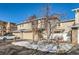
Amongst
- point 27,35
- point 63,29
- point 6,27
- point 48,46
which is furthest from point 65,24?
point 6,27

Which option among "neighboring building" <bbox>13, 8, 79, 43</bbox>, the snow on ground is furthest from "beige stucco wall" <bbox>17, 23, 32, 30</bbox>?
the snow on ground

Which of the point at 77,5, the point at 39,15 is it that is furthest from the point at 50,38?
the point at 77,5

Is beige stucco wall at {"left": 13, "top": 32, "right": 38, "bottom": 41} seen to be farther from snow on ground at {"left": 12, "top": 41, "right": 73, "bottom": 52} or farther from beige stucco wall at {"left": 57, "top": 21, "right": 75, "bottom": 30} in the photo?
beige stucco wall at {"left": 57, "top": 21, "right": 75, "bottom": 30}

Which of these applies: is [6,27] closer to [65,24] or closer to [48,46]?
[48,46]

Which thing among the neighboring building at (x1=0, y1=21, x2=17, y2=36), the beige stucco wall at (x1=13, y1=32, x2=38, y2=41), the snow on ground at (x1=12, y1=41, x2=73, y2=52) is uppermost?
the neighboring building at (x1=0, y1=21, x2=17, y2=36)

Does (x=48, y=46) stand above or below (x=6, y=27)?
below

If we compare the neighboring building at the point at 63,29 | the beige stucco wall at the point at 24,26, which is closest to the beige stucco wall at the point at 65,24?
the neighboring building at the point at 63,29

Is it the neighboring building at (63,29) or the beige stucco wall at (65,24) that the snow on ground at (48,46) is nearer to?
the neighboring building at (63,29)

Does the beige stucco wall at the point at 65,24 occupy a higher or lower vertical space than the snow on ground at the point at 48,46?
higher

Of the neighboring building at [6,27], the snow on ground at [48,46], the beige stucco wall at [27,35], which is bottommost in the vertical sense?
the snow on ground at [48,46]

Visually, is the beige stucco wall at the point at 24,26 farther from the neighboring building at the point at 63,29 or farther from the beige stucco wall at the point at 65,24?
the beige stucco wall at the point at 65,24

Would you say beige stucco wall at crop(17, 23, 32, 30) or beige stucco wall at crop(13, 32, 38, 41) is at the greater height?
beige stucco wall at crop(17, 23, 32, 30)
